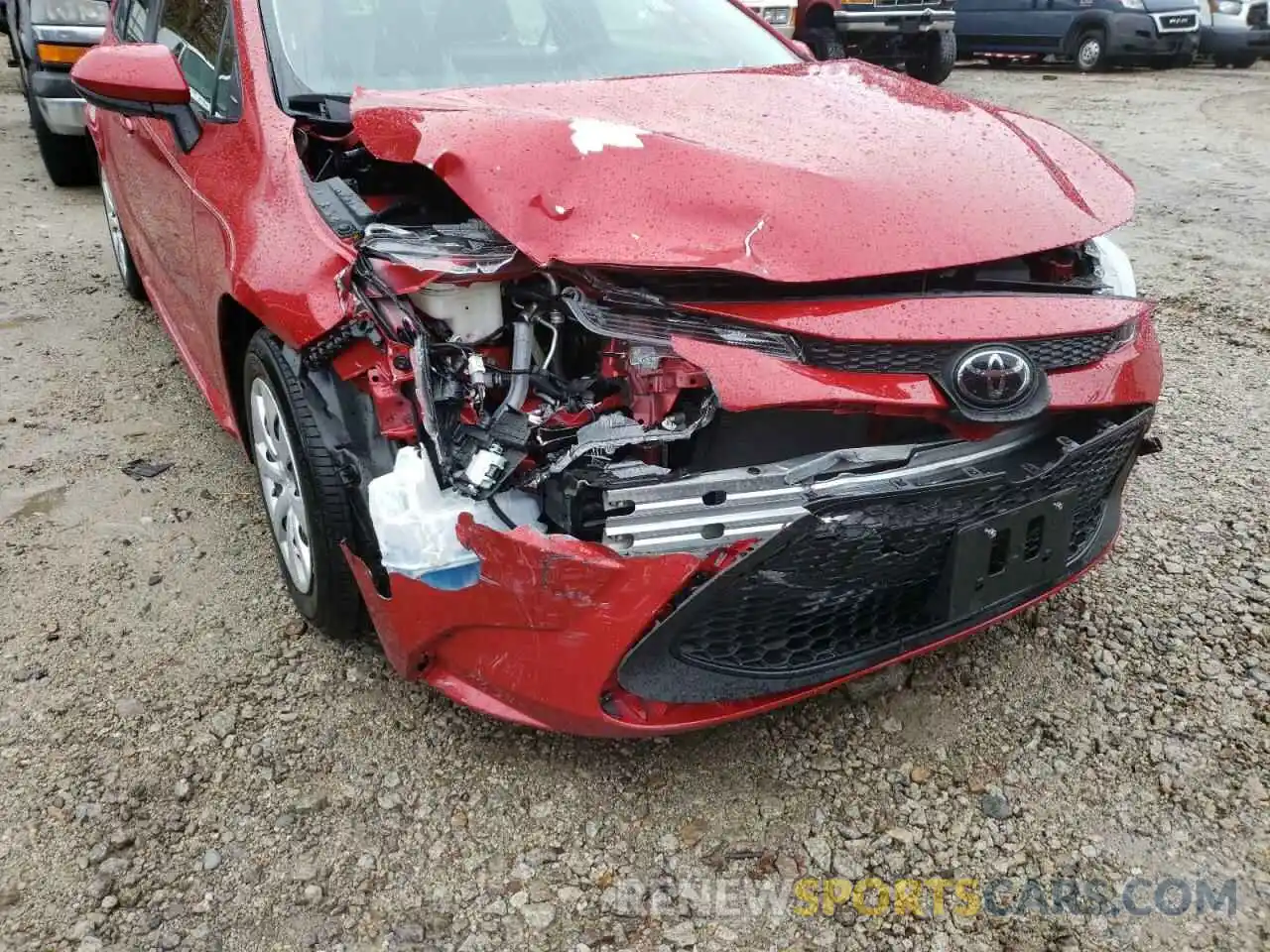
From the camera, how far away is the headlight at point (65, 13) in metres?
6.19

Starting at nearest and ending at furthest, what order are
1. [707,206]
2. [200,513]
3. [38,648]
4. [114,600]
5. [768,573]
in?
[768,573] < [707,206] < [38,648] < [114,600] < [200,513]

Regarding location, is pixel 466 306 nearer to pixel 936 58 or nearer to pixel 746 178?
pixel 746 178

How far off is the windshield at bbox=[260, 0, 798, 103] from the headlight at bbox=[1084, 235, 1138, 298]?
1092mm

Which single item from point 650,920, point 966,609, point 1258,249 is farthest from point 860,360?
point 1258,249

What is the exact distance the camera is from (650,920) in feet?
5.86

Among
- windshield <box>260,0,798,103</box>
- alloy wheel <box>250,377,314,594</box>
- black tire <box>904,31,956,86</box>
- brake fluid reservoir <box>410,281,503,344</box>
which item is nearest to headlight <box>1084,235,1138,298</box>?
windshield <box>260,0,798,103</box>

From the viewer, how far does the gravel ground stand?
1.79 metres

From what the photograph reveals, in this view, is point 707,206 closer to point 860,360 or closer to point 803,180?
point 803,180

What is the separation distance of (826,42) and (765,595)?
9995 mm

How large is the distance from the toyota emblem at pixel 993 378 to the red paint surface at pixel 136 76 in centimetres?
198

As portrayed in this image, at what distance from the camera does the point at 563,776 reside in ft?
6.80

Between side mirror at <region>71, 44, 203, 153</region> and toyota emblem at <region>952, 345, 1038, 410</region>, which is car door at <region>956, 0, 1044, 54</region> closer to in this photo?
side mirror at <region>71, 44, 203, 153</region>

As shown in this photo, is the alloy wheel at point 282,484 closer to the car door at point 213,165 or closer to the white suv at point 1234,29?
the car door at point 213,165

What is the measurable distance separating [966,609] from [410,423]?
1.06 meters
